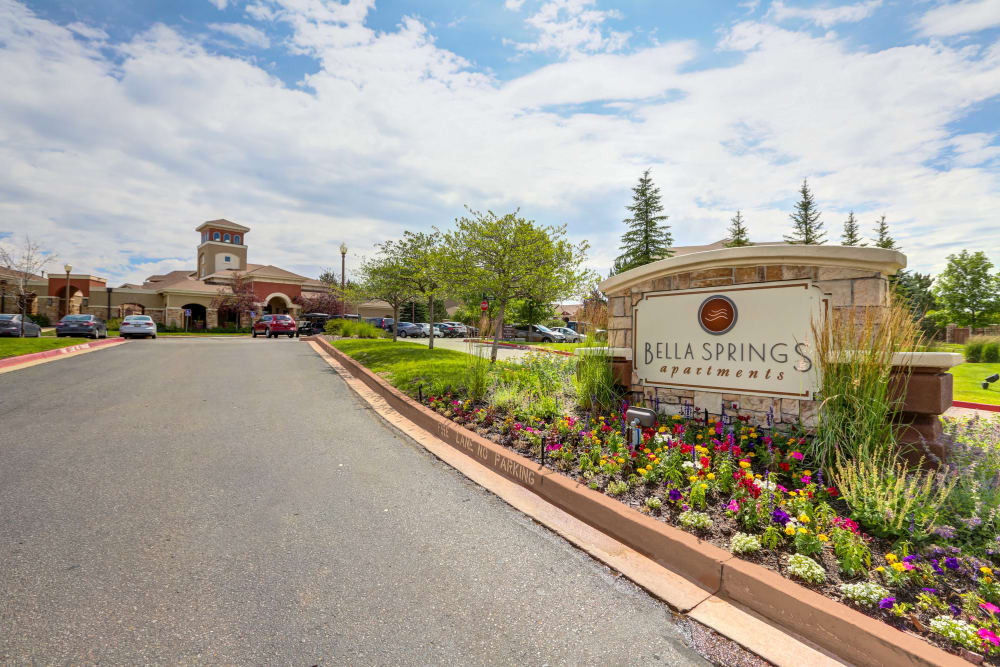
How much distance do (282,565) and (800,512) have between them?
3.46 meters

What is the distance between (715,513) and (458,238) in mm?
10165

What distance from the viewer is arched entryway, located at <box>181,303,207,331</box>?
43.2m

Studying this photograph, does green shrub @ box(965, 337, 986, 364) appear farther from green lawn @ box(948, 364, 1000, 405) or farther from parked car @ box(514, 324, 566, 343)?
parked car @ box(514, 324, 566, 343)

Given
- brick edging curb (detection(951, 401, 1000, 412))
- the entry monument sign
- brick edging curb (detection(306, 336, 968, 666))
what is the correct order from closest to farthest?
brick edging curb (detection(306, 336, 968, 666)) → the entry monument sign → brick edging curb (detection(951, 401, 1000, 412))

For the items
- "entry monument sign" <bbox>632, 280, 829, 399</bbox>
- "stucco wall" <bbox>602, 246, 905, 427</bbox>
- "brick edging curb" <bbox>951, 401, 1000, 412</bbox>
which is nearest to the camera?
"stucco wall" <bbox>602, 246, 905, 427</bbox>

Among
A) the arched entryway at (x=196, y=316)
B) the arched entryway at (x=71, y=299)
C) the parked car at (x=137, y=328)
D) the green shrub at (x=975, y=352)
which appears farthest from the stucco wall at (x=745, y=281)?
the arched entryway at (x=71, y=299)

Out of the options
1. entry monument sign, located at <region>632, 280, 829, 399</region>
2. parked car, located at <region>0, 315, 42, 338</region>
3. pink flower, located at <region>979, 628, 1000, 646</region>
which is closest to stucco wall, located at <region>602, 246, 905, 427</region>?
Answer: entry monument sign, located at <region>632, 280, 829, 399</region>

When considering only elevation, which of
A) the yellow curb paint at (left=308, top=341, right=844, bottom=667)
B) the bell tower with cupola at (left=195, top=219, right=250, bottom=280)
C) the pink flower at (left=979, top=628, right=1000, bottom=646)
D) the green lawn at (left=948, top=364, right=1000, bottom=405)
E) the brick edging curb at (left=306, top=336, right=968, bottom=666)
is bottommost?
the yellow curb paint at (left=308, top=341, right=844, bottom=667)

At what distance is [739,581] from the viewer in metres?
2.74

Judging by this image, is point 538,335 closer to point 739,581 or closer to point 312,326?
point 312,326

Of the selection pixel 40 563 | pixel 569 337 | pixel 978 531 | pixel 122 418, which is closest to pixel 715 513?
pixel 978 531

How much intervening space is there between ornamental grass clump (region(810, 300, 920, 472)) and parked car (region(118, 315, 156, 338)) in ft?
103

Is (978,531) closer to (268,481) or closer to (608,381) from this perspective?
(608,381)

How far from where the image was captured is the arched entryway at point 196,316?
142 feet
